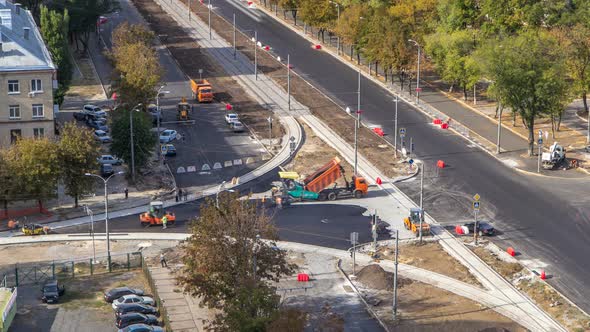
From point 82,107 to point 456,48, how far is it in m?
50.7

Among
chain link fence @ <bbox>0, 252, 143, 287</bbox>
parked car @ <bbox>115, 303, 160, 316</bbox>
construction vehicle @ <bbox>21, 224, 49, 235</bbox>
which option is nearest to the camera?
parked car @ <bbox>115, 303, 160, 316</bbox>

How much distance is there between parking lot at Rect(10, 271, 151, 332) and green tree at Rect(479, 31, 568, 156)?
50.8 meters

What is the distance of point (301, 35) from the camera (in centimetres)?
18462

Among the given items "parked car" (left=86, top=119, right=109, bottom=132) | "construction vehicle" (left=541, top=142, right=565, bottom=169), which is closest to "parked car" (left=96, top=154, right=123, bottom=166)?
"parked car" (left=86, top=119, right=109, bottom=132)

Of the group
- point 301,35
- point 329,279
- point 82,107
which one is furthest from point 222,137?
point 301,35

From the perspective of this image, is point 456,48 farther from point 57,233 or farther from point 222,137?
point 57,233

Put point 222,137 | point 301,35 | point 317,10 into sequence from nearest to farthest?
1. point 222,137
2. point 317,10
3. point 301,35

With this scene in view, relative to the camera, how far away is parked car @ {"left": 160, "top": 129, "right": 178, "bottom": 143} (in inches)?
5059

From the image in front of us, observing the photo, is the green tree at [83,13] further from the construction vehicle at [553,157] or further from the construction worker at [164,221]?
the construction vehicle at [553,157]

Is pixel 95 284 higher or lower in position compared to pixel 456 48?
lower

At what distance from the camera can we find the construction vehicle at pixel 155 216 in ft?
338

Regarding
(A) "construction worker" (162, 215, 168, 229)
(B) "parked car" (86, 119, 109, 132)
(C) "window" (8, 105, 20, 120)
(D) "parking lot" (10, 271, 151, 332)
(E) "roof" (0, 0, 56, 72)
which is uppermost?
(E) "roof" (0, 0, 56, 72)

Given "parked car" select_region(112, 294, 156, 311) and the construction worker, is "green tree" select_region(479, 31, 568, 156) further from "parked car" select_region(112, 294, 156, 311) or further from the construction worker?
"parked car" select_region(112, 294, 156, 311)

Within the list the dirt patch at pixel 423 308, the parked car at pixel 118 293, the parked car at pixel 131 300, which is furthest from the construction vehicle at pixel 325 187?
the parked car at pixel 131 300
